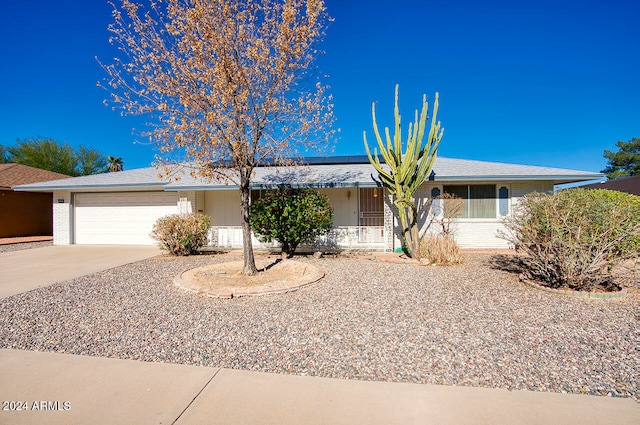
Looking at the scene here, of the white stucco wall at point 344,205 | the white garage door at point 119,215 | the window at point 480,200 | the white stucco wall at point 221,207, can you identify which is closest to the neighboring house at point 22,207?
the white garage door at point 119,215

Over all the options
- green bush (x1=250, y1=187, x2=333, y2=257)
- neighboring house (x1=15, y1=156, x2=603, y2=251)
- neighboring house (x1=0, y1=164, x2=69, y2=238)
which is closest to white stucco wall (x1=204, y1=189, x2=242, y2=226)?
neighboring house (x1=15, y1=156, x2=603, y2=251)

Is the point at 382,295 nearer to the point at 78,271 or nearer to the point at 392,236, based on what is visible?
the point at 392,236

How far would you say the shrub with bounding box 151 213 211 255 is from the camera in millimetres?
11242

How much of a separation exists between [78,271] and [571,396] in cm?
1073

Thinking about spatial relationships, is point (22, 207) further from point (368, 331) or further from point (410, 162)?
point (368, 331)

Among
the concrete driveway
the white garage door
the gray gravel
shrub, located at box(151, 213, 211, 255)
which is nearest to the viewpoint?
the gray gravel

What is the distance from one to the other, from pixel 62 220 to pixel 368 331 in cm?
1641

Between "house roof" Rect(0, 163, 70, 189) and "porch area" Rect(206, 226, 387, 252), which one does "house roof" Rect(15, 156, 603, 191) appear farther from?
"house roof" Rect(0, 163, 70, 189)

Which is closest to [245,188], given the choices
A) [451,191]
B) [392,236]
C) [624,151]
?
[392,236]

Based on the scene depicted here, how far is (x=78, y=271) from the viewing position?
9.04 meters

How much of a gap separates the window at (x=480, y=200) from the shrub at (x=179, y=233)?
9.51 m

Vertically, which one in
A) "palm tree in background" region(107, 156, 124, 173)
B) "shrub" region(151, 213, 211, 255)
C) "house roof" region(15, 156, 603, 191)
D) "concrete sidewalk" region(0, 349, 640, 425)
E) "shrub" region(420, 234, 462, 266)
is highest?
"palm tree in background" region(107, 156, 124, 173)

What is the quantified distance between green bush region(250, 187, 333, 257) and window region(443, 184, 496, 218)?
5474mm

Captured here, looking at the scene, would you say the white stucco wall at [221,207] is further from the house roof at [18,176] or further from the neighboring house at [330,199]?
the house roof at [18,176]
